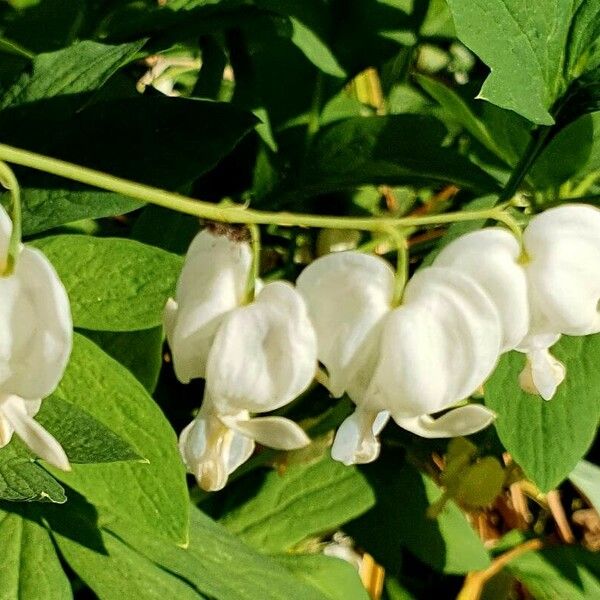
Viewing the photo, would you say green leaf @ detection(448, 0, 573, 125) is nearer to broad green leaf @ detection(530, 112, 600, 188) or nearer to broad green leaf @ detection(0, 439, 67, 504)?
broad green leaf @ detection(530, 112, 600, 188)

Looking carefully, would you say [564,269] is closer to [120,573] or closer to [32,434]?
[32,434]

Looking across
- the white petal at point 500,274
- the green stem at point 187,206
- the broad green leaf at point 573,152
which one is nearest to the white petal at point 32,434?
the green stem at point 187,206

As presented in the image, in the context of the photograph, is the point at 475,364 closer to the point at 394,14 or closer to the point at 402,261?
the point at 402,261

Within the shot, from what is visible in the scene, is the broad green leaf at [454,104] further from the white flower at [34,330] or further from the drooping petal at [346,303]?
the white flower at [34,330]

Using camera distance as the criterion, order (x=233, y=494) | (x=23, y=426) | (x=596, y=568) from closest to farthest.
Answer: (x=23, y=426) → (x=233, y=494) → (x=596, y=568)

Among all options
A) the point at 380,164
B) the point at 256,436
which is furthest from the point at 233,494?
the point at 256,436

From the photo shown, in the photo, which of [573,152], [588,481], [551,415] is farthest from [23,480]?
[588,481]
